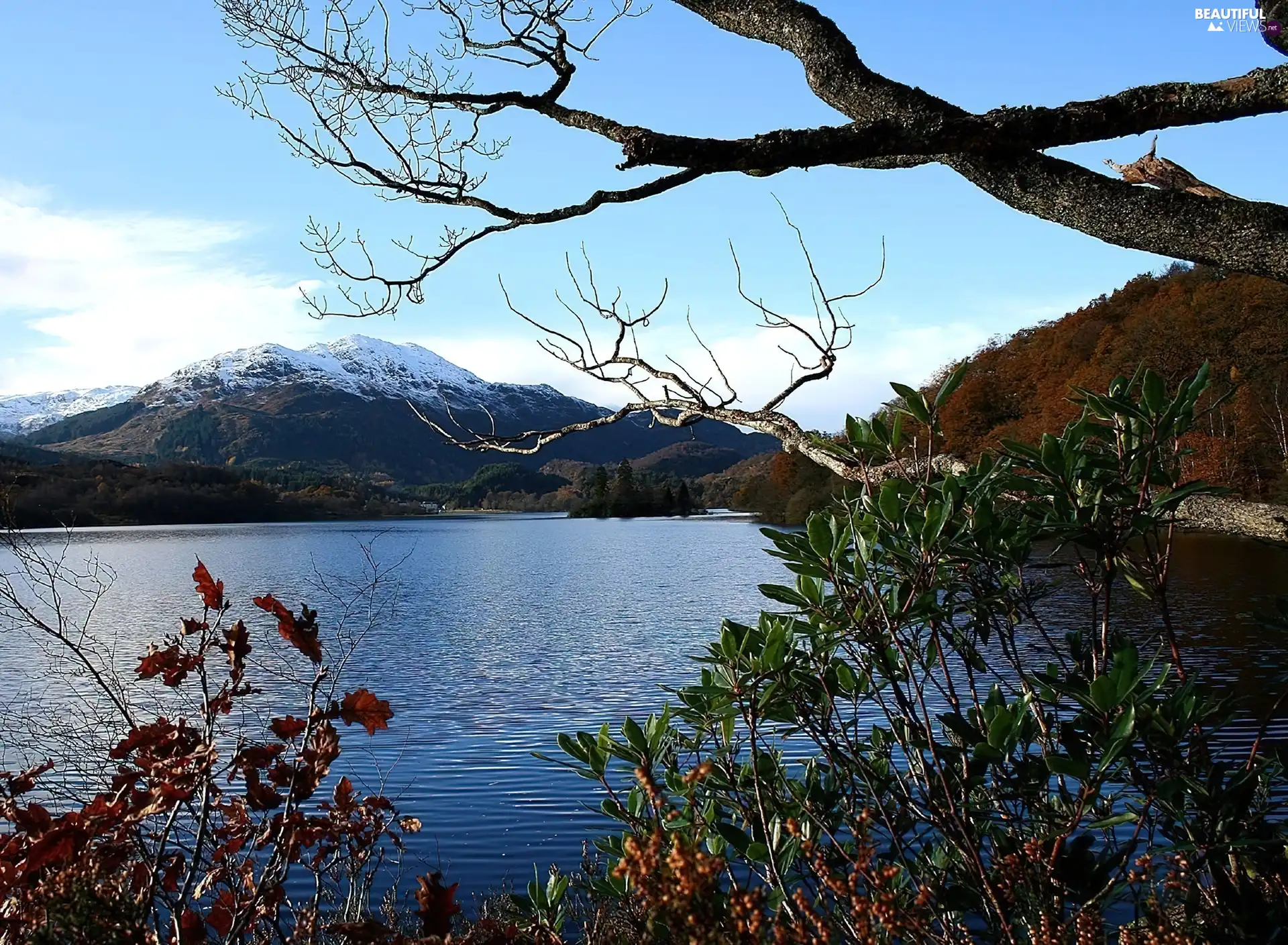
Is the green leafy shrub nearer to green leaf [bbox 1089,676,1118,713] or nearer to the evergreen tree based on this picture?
green leaf [bbox 1089,676,1118,713]

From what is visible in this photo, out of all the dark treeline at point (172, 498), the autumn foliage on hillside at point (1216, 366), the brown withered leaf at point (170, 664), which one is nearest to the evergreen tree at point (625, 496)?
the dark treeline at point (172, 498)

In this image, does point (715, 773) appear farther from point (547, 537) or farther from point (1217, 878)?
point (547, 537)

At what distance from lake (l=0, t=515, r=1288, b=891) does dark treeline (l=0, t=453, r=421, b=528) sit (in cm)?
3554

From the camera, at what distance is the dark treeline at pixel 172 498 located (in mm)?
75375

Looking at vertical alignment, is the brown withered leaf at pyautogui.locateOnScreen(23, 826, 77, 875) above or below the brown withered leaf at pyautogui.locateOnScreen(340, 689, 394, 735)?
below

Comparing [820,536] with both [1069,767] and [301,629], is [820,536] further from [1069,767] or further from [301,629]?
[301,629]

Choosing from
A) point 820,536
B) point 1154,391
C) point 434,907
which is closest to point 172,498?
point 434,907

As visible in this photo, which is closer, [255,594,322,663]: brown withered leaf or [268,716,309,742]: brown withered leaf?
[255,594,322,663]: brown withered leaf

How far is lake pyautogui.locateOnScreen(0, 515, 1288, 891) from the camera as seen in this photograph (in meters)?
8.48

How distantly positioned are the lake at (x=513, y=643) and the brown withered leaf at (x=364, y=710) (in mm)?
2317

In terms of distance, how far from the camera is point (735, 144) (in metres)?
2.20

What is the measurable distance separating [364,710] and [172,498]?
321 feet

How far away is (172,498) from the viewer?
297 feet

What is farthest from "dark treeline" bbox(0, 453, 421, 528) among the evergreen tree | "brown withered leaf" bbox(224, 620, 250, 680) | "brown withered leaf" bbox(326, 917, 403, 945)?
"brown withered leaf" bbox(326, 917, 403, 945)
